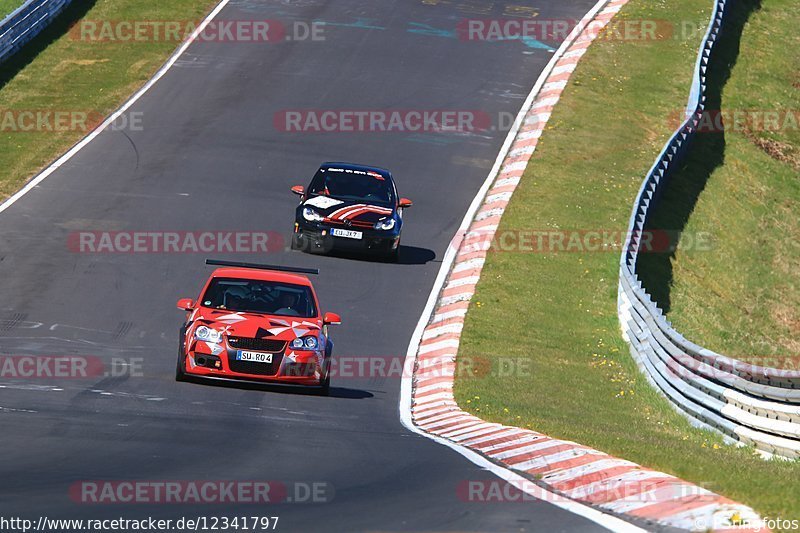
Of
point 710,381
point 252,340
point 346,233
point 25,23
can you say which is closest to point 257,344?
point 252,340

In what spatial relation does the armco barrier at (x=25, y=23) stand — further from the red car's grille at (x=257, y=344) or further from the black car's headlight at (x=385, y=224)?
the red car's grille at (x=257, y=344)

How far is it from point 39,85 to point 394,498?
83.2ft

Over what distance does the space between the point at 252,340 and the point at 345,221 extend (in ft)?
27.8

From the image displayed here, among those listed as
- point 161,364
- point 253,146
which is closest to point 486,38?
point 253,146

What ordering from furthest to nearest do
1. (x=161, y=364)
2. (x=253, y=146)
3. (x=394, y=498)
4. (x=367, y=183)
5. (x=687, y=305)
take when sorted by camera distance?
(x=253, y=146), (x=687, y=305), (x=367, y=183), (x=161, y=364), (x=394, y=498)

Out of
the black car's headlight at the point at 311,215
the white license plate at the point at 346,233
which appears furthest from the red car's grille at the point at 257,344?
the black car's headlight at the point at 311,215

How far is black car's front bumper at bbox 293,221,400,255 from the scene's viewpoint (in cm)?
2430

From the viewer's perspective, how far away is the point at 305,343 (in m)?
16.2

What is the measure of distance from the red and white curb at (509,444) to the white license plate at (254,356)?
5.72 ft

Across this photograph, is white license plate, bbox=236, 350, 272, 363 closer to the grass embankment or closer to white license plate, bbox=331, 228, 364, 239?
white license plate, bbox=331, 228, 364, 239

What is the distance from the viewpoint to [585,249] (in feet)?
87.0

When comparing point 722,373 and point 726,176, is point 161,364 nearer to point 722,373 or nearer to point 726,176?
point 722,373

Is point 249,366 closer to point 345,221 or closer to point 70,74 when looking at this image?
point 345,221

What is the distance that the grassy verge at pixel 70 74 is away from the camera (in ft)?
96.3
